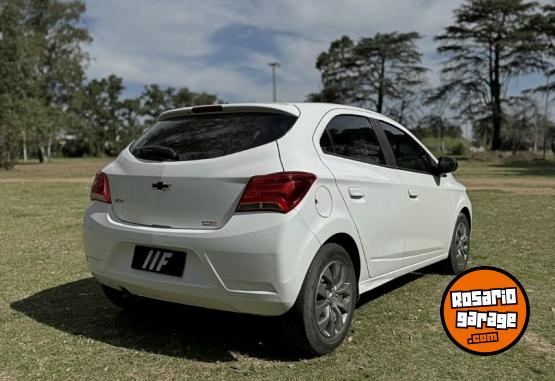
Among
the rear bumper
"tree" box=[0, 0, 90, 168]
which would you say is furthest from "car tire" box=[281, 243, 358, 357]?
"tree" box=[0, 0, 90, 168]

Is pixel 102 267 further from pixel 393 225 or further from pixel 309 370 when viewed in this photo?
pixel 393 225

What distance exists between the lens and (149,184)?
139 inches

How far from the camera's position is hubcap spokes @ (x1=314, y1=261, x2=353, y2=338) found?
3.44m

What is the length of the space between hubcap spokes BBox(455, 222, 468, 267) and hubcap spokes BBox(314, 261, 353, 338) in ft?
8.08

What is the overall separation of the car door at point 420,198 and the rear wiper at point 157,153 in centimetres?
182

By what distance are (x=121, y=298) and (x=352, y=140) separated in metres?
2.21

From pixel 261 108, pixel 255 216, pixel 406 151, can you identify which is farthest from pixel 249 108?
pixel 406 151

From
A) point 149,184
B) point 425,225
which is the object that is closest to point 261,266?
point 149,184

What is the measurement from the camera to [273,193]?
3.13m

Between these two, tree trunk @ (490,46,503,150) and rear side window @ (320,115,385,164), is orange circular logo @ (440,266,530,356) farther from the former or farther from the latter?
tree trunk @ (490,46,503,150)

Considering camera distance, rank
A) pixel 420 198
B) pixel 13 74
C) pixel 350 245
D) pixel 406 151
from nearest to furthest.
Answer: pixel 350 245 → pixel 420 198 → pixel 406 151 → pixel 13 74

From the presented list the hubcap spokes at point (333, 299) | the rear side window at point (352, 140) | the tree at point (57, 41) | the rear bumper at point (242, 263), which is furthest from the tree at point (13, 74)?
the hubcap spokes at point (333, 299)

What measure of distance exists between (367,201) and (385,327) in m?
0.99

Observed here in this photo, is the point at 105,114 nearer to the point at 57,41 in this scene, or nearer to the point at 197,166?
the point at 57,41
